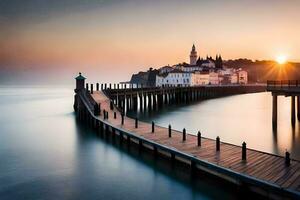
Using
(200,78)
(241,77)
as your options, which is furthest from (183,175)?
(241,77)

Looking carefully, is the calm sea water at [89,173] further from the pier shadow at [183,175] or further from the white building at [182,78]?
the white building at [182,78]

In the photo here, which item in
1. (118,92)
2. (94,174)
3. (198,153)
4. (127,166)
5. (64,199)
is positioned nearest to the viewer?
(64,199)

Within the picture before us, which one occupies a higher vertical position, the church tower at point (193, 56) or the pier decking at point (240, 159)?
the church tower at point (193, 56)

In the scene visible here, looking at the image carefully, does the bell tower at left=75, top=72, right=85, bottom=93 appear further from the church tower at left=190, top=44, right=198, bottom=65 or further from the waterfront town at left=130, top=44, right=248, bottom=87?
the church tower at left=190, top=44, right=198, bottom=65

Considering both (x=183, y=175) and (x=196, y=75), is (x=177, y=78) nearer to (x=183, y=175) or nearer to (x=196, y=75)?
(x=196, y=75)

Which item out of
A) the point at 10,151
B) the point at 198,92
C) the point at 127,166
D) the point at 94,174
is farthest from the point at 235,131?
the point at 198,92

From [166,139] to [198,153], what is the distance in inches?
143

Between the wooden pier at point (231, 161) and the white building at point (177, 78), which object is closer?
the wooden pier at point (231, 161)

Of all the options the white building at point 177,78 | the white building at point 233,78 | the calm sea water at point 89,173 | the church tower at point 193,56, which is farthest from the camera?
the church tower at point 193,56

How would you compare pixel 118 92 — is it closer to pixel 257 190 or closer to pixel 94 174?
pixel 94 174

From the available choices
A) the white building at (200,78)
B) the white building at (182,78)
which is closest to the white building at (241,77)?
the white building at (200,78)

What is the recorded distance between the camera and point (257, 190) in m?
11.5

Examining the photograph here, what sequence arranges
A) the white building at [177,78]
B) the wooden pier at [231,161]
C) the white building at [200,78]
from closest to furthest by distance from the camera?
the wooden pier at [231,161] < the white building at [177,78] < the white building at [200,78]

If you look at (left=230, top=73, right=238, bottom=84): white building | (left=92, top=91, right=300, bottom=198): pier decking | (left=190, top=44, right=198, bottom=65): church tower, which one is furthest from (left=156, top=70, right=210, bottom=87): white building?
(left=92, top=91, right=300, bottom=198): pier decking
